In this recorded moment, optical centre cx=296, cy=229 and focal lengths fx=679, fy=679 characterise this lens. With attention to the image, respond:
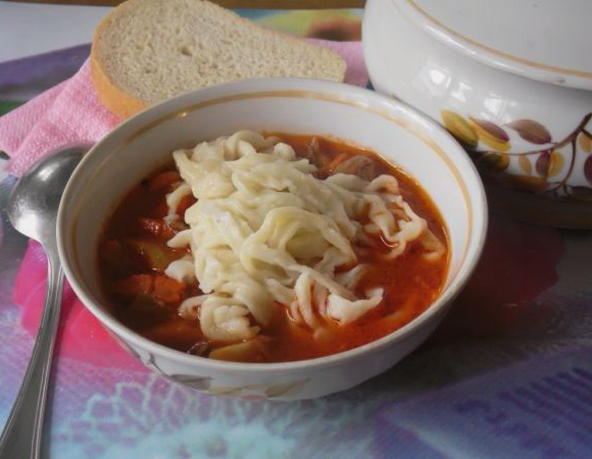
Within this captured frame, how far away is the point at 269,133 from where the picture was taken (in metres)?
1.99

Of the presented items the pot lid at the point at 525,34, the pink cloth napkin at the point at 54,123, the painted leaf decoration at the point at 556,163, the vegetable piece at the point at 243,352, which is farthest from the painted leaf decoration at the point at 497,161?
the pink cloth napkin at the point at 54,123

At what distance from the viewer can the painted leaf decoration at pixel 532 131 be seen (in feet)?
5.11

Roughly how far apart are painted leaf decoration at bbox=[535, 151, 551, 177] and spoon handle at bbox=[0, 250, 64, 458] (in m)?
1.24

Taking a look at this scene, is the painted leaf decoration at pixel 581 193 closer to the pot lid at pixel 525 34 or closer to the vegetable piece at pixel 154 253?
the pot lid at pixel 525 34

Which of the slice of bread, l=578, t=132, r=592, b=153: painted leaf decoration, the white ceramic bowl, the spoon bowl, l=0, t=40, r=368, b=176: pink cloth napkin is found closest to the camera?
the white ceramic bowl

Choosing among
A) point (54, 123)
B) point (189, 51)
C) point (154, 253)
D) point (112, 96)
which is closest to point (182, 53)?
point (189, 51)

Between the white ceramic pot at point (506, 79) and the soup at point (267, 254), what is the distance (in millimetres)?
238

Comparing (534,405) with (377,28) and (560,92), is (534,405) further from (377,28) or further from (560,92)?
(377,28)

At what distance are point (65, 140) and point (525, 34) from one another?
1457 mm

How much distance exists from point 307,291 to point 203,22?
1487 millimetres

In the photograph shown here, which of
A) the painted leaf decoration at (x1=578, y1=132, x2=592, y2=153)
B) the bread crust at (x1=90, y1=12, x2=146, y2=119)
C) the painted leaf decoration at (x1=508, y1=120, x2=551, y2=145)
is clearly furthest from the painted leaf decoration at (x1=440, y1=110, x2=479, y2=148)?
the bread crust at (x1=90, y1=12, x2=146, y2=119)

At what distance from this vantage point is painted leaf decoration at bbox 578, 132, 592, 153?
154 cm

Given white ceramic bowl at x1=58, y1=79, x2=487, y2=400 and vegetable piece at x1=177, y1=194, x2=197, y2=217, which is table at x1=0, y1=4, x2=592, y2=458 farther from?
vegetable piece at x1=177, y1=194, x2=197, y2=217

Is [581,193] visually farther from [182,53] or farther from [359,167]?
[182,53]
